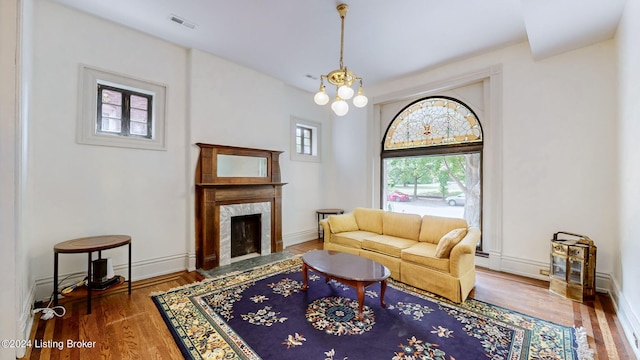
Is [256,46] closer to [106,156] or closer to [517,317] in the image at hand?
[106,156]

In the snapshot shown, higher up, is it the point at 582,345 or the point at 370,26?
the point at 370,26

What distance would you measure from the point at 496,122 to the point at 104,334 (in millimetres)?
5228

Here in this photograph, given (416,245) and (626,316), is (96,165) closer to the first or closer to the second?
(416,245)

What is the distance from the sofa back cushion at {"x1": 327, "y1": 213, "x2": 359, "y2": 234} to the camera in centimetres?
423

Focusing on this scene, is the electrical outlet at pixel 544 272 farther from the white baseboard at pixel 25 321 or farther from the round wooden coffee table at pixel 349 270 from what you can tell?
Result: the white baseboard at pixel 25 321

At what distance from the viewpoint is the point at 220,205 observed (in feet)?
13.2

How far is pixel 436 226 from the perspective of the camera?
3.68 metres

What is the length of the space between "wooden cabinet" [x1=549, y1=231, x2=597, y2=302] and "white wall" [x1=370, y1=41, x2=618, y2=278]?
0.36 meters

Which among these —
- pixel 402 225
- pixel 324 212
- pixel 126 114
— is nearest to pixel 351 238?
pixel 402 225

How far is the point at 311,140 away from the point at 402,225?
9.62ft

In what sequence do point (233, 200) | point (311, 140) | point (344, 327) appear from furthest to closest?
point (311, 140) < point (233, 200) < point (344, 327)

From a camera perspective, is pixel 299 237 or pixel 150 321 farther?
pixel 299 237

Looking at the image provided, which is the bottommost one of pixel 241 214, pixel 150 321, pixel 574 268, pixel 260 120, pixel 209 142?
pixel 150 321

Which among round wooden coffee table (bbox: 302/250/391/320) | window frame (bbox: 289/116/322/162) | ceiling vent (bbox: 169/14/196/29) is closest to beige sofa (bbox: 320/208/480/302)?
round wooden coffee table (bbox: 302/250/391/320)
